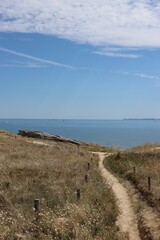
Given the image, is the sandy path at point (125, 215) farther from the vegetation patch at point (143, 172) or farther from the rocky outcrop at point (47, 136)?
the rocky outcrop at point (47, 136)

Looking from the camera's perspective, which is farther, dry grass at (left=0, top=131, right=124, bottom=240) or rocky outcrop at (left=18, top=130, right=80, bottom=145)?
rocky outcrop at (left=18, top=130, right=80, bottom=145)

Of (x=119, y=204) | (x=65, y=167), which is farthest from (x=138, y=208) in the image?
(x=65, y=167)

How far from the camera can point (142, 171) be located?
2861cm

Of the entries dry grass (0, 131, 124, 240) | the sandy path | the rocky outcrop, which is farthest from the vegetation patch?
the rocky outcrop

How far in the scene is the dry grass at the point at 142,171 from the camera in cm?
2133

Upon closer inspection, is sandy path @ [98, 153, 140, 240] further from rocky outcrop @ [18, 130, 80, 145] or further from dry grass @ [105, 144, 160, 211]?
rocky outcrop @ [18, 130, 80, 145]

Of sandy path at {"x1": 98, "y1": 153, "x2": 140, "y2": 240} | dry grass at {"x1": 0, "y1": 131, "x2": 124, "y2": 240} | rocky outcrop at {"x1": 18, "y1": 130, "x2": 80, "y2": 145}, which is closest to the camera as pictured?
dry grass at {"x1": 0, "y1": 131, "x2": 124, "y2": 240}

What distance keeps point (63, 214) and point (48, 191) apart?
220 inches

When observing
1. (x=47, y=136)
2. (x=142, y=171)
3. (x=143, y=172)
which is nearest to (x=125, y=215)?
(x=143, y=172)

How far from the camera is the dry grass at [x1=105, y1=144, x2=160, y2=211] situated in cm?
2133

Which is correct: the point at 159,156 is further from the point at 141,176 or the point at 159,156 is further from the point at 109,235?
the point at 109,235

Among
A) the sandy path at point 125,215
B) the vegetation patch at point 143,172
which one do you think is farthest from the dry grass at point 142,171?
the sandy path at point 125,215

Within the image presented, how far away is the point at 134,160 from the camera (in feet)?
122

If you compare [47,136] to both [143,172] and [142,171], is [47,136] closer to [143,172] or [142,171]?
[142,171]
